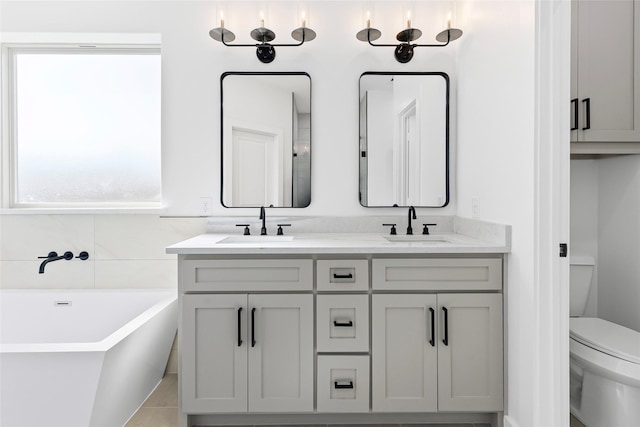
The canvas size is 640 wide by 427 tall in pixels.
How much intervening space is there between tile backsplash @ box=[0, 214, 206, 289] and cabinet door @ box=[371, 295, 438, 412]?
4.06ft

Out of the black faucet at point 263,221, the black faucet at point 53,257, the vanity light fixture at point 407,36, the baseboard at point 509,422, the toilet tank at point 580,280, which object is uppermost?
the vanity light fixture at point 407,36

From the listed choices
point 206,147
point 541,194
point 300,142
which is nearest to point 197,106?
point 206,147

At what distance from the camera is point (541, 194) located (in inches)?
58.7

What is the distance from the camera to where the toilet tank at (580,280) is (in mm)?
2057

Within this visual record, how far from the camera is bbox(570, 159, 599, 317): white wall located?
2176 millimetres

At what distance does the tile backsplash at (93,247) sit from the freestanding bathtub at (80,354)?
120 mm

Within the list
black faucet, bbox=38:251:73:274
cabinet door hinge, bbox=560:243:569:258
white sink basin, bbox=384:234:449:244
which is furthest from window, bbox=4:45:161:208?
cabinet door hinge, bbox=560:243:569:258

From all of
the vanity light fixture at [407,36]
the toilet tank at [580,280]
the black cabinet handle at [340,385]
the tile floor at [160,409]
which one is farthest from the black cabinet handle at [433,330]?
the vanity light fixture at [407,36]

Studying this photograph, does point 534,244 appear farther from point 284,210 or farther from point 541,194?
point 284,210

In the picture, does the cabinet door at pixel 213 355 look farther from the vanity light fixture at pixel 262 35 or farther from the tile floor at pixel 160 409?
the vanity light fixture at pixel 262 35

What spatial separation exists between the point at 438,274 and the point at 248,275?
0.87 m

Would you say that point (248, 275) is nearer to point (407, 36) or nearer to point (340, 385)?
point (340, 385)

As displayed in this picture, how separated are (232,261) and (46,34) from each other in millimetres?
1892

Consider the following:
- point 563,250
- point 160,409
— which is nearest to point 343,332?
point 563,250
